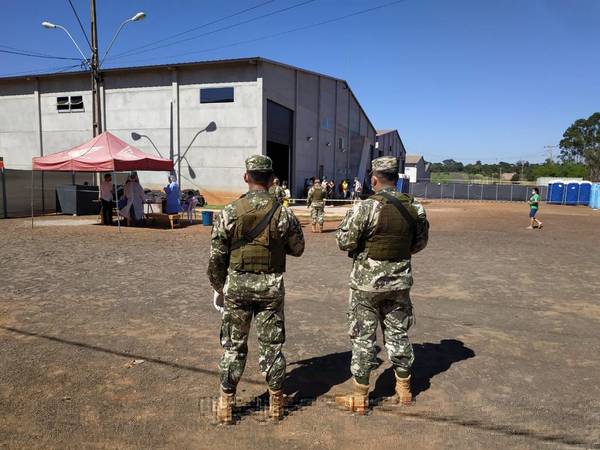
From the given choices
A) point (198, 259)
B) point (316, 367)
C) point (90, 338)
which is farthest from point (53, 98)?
point (316, 367)

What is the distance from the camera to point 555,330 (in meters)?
5.07

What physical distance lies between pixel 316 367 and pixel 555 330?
2.93 metres

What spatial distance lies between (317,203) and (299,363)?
31.4 feet

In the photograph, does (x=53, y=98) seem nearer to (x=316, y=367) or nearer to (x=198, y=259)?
(x=198, y=259)

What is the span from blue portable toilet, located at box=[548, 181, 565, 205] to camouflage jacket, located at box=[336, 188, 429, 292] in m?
36.5

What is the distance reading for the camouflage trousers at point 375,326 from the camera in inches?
130

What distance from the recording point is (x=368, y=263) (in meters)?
3.34

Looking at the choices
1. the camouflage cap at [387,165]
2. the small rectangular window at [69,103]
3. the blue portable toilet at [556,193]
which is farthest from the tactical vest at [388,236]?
the blue portable toilet at [556,193]

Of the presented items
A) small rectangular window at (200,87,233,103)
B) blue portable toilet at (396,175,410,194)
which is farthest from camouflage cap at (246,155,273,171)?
blue portable toilet at (396,175,410,194)

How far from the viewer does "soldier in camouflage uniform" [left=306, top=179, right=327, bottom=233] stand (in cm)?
1336

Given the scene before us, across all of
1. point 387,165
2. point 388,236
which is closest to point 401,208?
point 388,236

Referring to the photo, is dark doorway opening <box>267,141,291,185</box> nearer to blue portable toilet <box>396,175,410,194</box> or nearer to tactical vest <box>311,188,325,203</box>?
tactical vest <box>311,188,325,203</box>

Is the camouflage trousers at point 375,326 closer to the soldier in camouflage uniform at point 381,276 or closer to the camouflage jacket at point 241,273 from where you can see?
the soldier in camouflage uniform at point 381,276

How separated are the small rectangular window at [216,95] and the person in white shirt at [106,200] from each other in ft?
33.5
